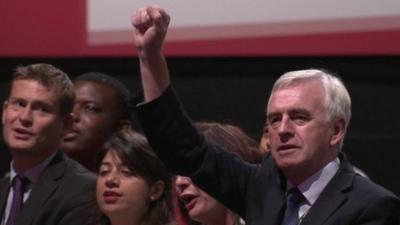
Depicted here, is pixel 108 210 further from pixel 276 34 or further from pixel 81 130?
pixel 276 34

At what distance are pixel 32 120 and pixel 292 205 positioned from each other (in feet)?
3.54

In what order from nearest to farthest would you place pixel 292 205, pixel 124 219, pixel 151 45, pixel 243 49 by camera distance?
pixel 151 45
pixel 292 205
pixel 124 219
pixel 243 49

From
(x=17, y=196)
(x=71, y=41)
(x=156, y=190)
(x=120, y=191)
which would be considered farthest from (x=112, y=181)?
(x=71, y=41)

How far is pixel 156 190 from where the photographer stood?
282 centimetres

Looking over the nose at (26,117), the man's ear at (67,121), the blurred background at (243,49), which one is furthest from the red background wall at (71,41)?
the nose at (26,117)

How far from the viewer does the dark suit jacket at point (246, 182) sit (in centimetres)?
211

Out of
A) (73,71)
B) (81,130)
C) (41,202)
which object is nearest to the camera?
(41,202)

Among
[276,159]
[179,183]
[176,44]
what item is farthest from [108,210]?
[176,44]

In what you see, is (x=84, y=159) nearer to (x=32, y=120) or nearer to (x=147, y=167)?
(x=32, y=120)

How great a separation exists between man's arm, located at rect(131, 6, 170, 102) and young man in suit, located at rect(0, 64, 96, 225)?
839 mm

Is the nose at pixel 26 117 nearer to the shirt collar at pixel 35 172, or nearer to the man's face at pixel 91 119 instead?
the shirt collar at pixel 35 172

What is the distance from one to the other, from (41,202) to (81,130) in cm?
67

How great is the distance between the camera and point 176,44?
3.84m

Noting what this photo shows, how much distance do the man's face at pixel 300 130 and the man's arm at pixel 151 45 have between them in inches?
10.7
